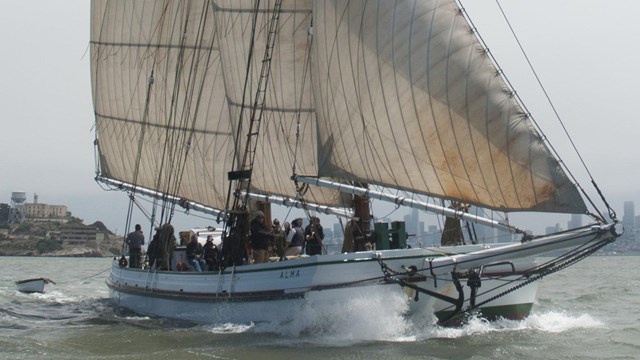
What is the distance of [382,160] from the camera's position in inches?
864

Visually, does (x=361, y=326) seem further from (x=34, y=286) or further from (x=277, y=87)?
(x=34, y=286)

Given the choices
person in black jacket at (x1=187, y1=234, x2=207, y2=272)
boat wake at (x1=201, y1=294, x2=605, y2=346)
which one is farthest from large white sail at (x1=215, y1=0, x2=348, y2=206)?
boat wake at (x1=201, y1=294, x2=605, y2=346)

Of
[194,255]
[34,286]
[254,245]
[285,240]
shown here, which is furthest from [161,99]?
[254,245]

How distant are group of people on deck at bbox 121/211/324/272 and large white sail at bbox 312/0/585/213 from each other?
2958 millimetres

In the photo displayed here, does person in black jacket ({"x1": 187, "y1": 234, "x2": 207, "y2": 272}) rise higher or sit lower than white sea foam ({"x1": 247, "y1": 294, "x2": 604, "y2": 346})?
higher

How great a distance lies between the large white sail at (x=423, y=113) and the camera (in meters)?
19.8

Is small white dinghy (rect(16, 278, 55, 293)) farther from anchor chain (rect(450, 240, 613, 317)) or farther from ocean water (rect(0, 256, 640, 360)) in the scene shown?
anchor chain (rect(450, 240, 613, 317))


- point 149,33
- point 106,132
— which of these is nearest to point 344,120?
point 149,33

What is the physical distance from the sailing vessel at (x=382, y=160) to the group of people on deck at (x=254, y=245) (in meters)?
0.37

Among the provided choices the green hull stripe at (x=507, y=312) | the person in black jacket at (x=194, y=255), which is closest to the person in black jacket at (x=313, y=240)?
the person in black jacket at (x=194, y=255)

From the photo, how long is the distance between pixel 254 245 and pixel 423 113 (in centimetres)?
616

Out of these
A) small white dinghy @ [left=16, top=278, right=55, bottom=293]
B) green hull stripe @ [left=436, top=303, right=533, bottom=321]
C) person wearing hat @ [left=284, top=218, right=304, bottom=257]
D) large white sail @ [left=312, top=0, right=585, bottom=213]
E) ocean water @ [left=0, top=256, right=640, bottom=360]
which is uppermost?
large white sail @ [left=312, top=0, right=585, bottom=213]

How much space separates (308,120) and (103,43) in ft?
43.6

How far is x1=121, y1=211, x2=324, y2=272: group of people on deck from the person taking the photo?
24.8 metres
